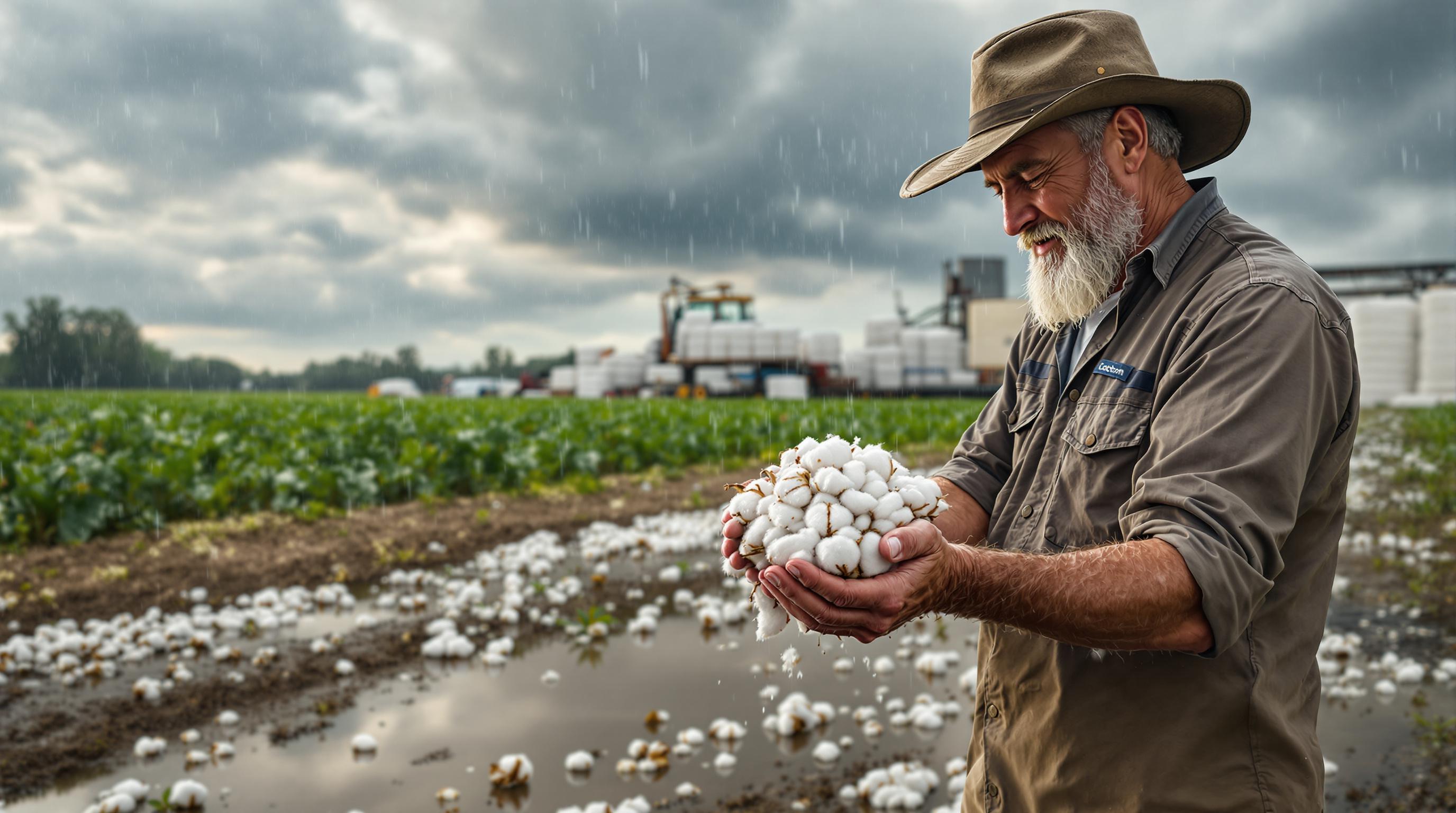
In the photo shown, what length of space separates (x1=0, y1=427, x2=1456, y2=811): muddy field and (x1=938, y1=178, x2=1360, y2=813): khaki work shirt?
487 millimetres

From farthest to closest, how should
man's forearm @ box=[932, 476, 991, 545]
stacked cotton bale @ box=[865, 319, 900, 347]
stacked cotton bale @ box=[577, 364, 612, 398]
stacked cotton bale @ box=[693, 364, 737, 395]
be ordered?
stacked cotton bale @ box=[865, 319, 900, 347] → stacked cotton bale @ box=[577, 364, 612, 398] → stacked cotton bale @ box=[693, 364, 737, 395] → man's forearm @ box=[932, 476, 991, 545]

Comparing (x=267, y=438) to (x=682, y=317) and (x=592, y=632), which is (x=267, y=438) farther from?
(x=682, y=317)

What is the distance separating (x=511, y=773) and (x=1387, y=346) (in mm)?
29746

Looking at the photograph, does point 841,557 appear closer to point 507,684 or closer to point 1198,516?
point 1198,516

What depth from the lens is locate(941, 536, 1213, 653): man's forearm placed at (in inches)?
49.5

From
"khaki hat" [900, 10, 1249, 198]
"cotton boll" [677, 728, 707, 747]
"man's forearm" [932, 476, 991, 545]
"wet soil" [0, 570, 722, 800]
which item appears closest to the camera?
"khaki hat" [900, 10, 1249, 198]

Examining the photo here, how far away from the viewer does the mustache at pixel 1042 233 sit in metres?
1.83

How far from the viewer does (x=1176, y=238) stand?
5.56 feet

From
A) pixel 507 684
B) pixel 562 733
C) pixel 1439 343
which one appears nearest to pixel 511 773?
pixel 562 733

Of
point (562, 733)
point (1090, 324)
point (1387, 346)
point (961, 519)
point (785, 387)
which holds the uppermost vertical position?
point (1387, 346)

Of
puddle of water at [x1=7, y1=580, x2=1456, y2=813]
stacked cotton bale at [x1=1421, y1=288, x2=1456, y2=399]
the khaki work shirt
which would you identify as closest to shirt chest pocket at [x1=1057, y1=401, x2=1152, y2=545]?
the khaki work shirt

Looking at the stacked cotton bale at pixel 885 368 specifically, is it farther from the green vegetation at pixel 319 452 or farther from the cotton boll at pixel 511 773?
the cotton boll at pixel 511 773

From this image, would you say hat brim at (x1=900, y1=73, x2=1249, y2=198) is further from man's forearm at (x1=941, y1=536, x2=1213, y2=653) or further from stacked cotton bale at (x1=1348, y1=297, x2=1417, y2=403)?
stacked cotton bale at (x1=1348, y1=297, x2=1417, y2=403)

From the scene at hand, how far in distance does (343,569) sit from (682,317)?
2787 cm
